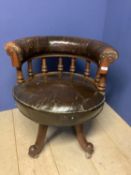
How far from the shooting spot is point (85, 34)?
4.81ft

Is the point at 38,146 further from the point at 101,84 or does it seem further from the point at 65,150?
the point at 101,84

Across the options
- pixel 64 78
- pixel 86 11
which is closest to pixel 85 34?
pixel 86 11

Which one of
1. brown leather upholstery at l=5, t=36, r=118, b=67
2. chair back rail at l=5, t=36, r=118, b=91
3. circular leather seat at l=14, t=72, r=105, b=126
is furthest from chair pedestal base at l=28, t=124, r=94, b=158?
brown leather upholstery at l=5, t=36, r=118, b=67

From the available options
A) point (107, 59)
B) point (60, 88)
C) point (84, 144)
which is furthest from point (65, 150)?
point (107, 59)

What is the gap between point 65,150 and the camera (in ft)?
3.89

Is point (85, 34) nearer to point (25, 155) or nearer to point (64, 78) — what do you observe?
point (64, 78)

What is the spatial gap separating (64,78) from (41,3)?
52 centimetres

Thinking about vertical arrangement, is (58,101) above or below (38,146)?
above

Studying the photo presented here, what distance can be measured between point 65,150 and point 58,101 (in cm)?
40

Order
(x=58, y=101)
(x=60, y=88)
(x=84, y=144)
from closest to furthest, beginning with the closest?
(x=58, y=101)
(x=60, y=88)
(x=84, y=144)

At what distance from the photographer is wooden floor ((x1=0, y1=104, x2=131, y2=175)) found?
1062 mm

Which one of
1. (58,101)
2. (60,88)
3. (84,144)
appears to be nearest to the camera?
(58,101)

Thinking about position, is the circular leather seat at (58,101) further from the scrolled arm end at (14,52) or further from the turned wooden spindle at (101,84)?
the scrolled arm end at (14,52)

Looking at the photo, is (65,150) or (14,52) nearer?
(14,52)
